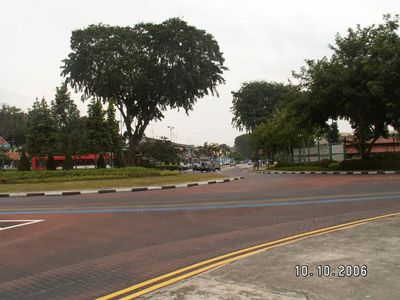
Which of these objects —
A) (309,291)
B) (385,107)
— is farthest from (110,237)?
(385,107)

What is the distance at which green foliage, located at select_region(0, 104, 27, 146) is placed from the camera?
98.0m

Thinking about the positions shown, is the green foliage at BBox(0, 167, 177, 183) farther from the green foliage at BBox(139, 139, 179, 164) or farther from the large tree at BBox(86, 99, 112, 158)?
the green foliage at BBox(139, 139, 179, 164)

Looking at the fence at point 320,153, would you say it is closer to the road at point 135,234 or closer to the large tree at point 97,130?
the large tree at point 97,130

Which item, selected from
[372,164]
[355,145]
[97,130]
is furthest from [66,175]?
[355,145]

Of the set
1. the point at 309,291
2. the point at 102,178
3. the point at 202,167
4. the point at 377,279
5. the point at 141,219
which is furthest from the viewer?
the point at 202,167

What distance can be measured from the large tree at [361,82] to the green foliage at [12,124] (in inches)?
2860

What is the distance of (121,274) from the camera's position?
269 inches

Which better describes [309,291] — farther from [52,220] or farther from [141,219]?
[52,220]

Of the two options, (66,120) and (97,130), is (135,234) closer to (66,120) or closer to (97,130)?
(97,130)

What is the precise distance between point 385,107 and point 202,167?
131 feet

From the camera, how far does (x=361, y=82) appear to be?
35719 mm

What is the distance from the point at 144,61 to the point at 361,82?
2259 cm
